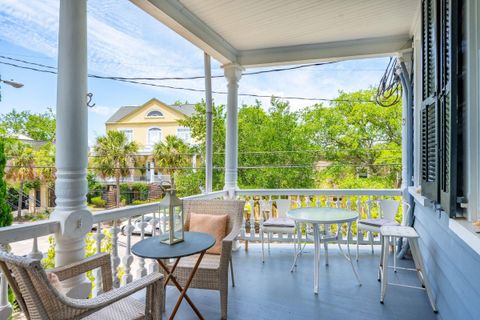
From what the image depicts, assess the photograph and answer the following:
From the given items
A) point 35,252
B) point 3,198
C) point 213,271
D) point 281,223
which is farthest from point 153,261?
point 3,198

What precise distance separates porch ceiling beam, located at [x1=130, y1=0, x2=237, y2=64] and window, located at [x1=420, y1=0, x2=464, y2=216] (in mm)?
2376

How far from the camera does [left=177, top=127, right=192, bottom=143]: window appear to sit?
1513 cm

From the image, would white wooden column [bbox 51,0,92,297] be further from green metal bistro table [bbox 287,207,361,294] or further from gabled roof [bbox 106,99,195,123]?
gabled roof [bbox 106,99,195,123]

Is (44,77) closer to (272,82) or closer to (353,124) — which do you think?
(272,82)

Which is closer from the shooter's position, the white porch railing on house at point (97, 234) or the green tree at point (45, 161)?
the white porch railing on house at point (97, 234)

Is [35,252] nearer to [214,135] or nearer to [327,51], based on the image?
[327,51]

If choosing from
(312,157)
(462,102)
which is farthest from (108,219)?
(312,157)

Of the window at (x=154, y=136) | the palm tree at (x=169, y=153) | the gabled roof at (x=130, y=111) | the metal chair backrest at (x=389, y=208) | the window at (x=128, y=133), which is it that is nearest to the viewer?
the metal chair backrest at (x=389, y=208)

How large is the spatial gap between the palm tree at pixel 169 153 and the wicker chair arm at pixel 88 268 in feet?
Answer: 40.2

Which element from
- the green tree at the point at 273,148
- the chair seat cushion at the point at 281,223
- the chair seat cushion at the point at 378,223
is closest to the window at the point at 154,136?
the green tree at the point at 273,148

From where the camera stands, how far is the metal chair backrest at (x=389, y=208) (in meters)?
4.09

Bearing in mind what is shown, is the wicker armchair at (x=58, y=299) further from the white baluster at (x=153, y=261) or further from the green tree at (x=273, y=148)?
the green tree at (x=273, y=148)

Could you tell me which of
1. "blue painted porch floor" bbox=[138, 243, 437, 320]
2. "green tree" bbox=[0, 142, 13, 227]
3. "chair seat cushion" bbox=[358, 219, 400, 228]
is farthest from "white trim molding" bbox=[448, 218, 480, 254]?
"green tree" bbox=[0, 142, 13, 227]

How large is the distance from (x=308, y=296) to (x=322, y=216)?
0.80 m
